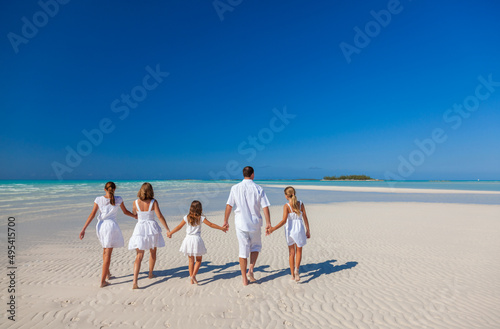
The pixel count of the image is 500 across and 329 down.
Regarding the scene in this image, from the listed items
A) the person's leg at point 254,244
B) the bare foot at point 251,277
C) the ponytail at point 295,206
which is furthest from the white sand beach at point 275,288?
the ponytail at point 295,206

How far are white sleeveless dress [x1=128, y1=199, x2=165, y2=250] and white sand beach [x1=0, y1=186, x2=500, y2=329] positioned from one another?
909mm

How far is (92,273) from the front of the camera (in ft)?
20.0

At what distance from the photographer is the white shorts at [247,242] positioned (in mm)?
5375

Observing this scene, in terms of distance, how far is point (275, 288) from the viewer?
5.34 metres

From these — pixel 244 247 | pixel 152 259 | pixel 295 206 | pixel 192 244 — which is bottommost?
pixel 152 259

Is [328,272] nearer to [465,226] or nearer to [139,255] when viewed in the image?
[139,255]

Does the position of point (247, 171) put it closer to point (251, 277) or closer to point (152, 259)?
point (251, 277)

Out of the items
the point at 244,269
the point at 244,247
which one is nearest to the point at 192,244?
the point at 244,247

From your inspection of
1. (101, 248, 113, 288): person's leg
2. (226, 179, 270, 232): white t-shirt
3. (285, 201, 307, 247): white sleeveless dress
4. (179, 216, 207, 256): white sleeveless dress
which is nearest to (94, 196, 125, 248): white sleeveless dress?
(101, 248, 113, 288): person's leg

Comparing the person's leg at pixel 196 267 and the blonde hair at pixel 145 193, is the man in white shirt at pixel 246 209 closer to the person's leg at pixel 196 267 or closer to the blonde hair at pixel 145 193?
the person's leg at pixel 196 267

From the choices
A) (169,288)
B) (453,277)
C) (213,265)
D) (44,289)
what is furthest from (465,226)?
(44,289)

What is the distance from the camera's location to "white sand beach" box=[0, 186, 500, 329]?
4160 millimetres

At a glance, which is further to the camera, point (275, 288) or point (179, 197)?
point (179, 197)

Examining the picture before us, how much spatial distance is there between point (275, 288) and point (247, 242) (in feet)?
3.53
